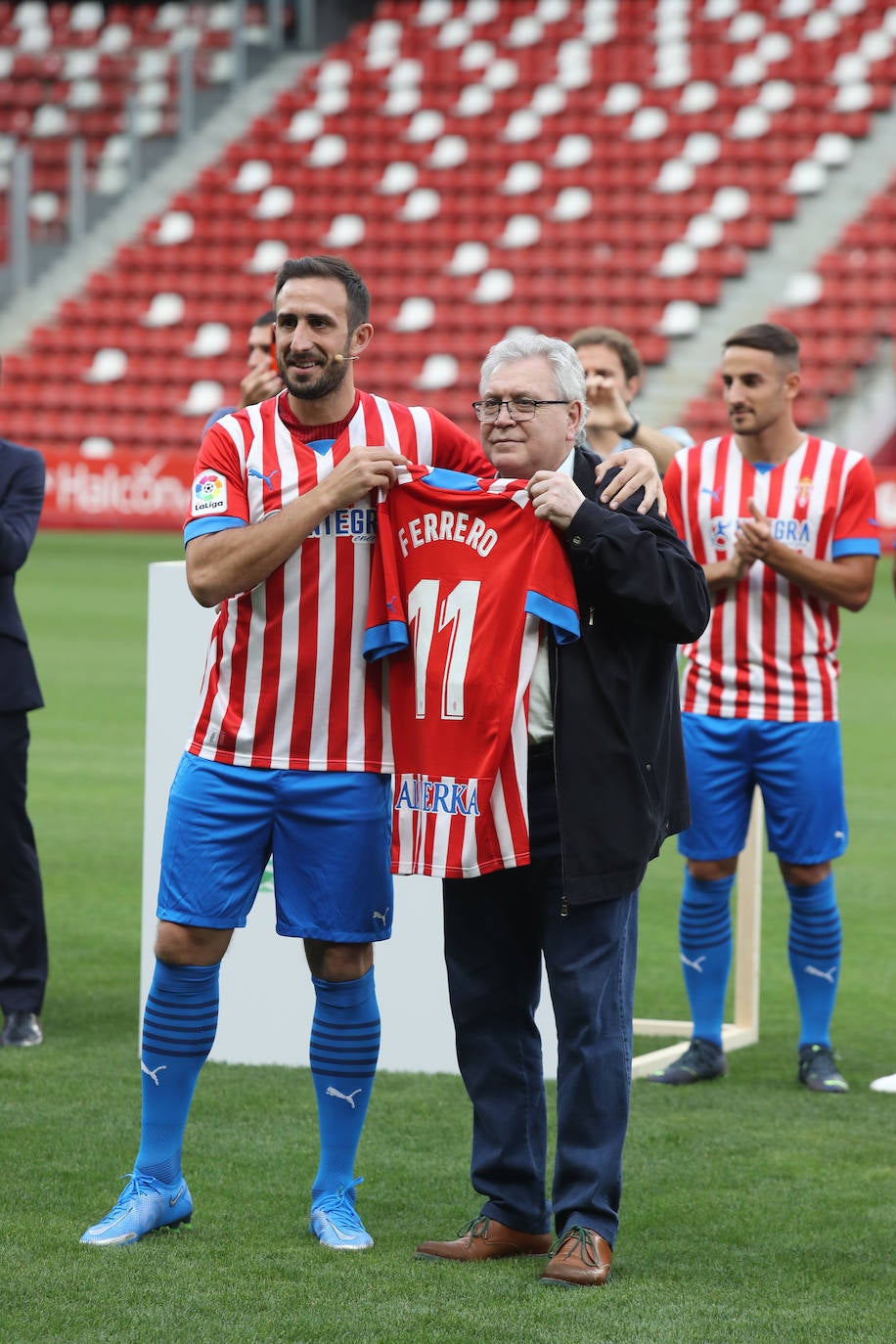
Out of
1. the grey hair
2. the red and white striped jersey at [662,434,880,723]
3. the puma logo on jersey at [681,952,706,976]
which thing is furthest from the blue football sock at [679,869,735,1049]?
the grey hair

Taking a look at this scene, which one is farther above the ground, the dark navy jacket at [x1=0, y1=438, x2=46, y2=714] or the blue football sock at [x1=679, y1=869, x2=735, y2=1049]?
the dark navy jacket at [x1=0, y1=438, x2=46, y2=714]

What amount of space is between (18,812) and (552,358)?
240 centimetres

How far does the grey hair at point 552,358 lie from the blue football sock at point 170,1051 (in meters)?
1.25

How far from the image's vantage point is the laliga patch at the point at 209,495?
11.7 feet

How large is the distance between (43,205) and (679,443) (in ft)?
70.9

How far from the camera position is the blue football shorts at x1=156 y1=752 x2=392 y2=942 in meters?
3.59

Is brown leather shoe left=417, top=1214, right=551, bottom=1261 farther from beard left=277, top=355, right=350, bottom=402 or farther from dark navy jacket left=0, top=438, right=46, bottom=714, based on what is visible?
dark navy jacket left=0, top=438, right=46, bottom=714

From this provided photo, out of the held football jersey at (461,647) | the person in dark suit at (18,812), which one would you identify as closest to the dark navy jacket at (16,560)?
the person in dark suit at (18,812)

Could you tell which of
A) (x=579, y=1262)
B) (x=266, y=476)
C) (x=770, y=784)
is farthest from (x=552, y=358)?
(x=770, y=784)

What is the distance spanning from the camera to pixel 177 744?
4848 millimetres

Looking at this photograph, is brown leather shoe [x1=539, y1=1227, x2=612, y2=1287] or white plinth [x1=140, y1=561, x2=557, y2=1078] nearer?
brown leather shoe [x1=539, y1=1227, x2=612, y2=1287]

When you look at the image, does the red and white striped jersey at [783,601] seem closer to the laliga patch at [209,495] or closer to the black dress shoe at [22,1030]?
the laliga patch at [209,495]

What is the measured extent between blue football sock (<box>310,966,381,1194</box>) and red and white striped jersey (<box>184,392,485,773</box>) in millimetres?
451

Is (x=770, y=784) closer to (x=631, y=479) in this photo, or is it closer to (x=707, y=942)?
(x=707, y=942)
